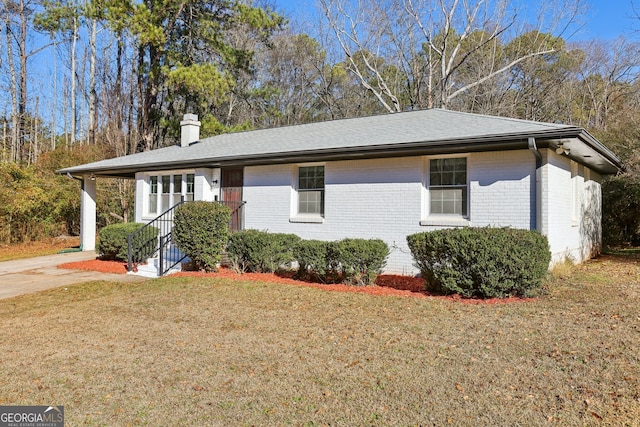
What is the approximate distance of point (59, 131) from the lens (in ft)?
115

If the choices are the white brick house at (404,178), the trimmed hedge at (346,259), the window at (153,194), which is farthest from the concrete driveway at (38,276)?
the trimmed hedge at (346,259)

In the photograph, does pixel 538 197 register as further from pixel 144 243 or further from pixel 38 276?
pixel 38 276

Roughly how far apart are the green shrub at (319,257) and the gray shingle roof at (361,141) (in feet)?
8.29

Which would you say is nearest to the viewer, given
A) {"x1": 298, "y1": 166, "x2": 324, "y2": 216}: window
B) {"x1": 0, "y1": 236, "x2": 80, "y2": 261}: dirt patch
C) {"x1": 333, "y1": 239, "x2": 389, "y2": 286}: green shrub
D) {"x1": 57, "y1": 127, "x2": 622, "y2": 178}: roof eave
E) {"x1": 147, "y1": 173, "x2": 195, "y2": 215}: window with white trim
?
{"x1": 57, "y1": 127, "x2": 622, "y2": 178}: roof eave

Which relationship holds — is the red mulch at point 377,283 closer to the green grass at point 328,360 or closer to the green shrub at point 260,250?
the green shrub at point 260,250

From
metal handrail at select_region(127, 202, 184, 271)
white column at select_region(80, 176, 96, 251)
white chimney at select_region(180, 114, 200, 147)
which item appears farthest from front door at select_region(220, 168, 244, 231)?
white column at select_region(80, 176, 96, 251)

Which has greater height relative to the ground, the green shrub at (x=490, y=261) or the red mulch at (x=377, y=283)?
the green shrub at (x=490, y=261)

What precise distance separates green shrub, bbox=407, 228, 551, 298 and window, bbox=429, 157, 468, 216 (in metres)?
2.17

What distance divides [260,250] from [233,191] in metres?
3.55

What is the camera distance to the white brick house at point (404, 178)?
28.7 ft

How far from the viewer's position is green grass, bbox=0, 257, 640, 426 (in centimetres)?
344

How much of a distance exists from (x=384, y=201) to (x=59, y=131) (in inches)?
1334

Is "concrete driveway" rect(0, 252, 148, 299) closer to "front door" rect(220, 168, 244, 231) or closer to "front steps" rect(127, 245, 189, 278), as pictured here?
"front steps" rect(127, 245, 189, 278)

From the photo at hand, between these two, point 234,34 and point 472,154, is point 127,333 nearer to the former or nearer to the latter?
point 472,154
